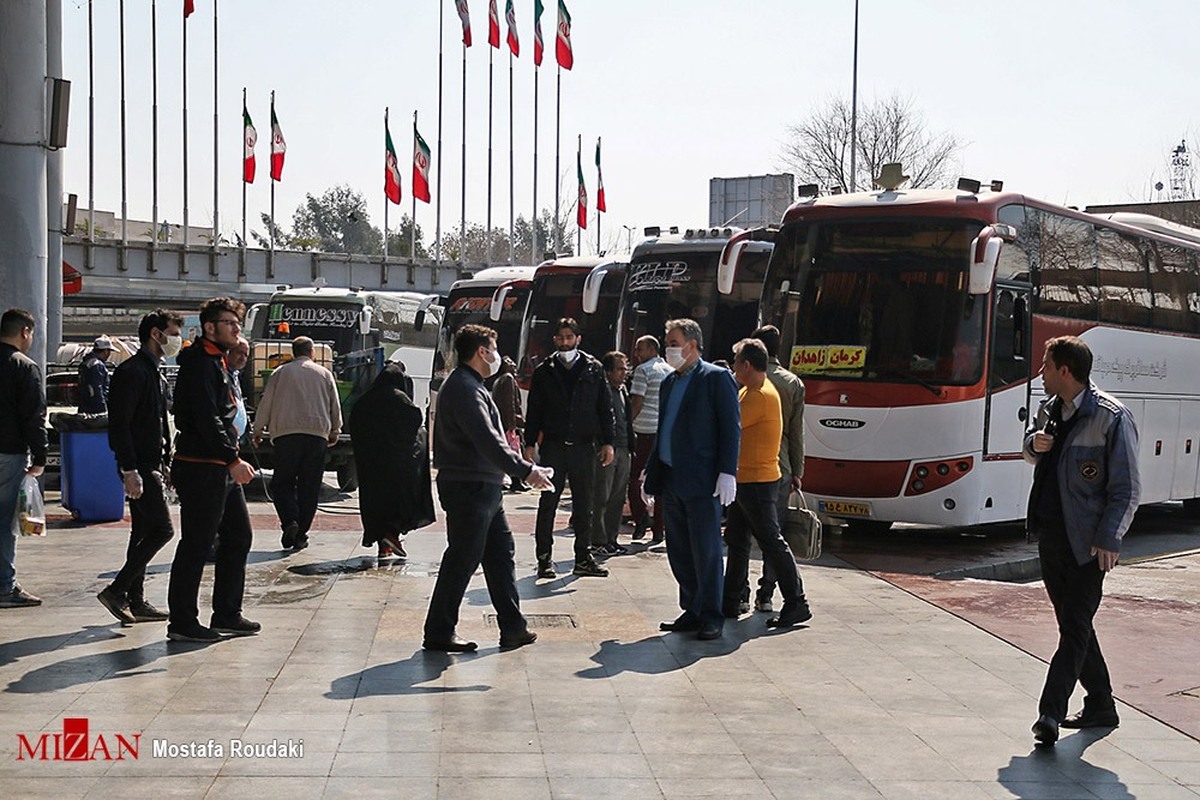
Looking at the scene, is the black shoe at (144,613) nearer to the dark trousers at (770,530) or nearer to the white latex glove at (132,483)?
the white latex glove at (132,483)

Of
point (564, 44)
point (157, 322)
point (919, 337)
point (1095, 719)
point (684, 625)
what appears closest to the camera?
point (1095, 719)

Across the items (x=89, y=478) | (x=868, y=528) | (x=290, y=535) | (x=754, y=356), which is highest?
(x=754, y=356)

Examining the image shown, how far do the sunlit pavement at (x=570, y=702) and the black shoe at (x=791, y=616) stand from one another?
103mm

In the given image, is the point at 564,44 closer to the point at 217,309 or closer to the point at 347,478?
the point at 347,478

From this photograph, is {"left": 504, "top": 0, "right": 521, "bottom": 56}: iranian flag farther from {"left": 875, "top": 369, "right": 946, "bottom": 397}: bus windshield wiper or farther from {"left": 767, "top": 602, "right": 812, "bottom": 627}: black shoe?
{"left": 767, "top": 602, "right": 812, "bottom": 627}: black shoe

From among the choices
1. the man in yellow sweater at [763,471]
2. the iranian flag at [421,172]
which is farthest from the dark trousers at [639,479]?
the iranian flag at [421,172]

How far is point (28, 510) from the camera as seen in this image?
982 cm

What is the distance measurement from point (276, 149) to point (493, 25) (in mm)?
9016

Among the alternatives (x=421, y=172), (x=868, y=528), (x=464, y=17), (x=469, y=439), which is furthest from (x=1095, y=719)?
(x=464, y=17)

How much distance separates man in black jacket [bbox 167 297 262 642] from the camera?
871 cm

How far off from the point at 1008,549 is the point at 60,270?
39.8ft

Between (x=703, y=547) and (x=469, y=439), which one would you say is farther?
(x=703, y=547)

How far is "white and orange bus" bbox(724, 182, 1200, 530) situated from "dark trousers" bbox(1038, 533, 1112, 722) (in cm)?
744

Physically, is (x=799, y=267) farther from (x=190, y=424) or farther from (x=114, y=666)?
(x=114, y=666)
